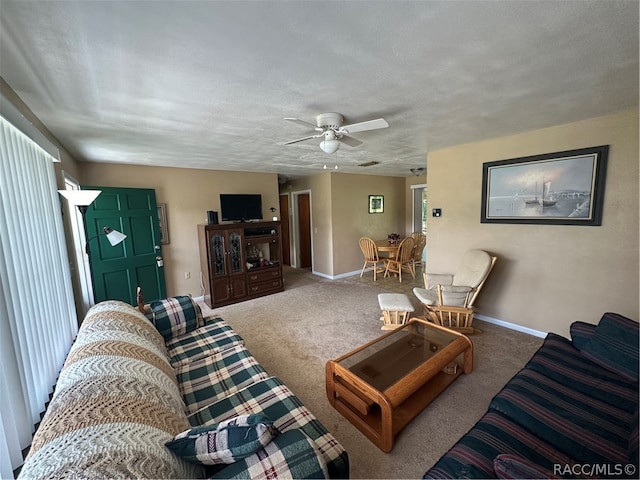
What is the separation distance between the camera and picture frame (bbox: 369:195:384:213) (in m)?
6.09

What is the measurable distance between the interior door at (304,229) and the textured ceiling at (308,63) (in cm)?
398

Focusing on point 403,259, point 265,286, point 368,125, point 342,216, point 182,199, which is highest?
point 368,125

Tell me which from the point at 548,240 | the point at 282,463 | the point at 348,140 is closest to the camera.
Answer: the point at 282,463

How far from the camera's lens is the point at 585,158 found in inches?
99.7

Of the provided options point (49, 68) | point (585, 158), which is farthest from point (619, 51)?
point (49, 68)

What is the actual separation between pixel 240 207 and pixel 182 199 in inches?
37.2

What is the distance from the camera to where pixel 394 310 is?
3.06 metres

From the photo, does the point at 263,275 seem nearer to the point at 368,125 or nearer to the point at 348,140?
the point at 348,140

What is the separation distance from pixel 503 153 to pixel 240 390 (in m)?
3.57

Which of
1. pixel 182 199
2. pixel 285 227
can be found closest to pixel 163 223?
pixel 182 199

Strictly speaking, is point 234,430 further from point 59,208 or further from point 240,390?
point 59,208

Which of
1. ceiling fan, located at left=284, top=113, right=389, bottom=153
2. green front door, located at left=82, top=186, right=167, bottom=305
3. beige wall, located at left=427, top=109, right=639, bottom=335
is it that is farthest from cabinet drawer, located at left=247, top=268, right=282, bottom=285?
ceiling fan, located at left=284, top=113, right=389, bottom=153

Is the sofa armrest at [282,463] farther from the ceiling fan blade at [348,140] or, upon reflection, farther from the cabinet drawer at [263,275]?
the cabinet drawer at [263,275]

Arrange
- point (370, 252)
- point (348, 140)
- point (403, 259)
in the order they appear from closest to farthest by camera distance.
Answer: point (348, 140)
point (403, 259)
point (370, 252)
